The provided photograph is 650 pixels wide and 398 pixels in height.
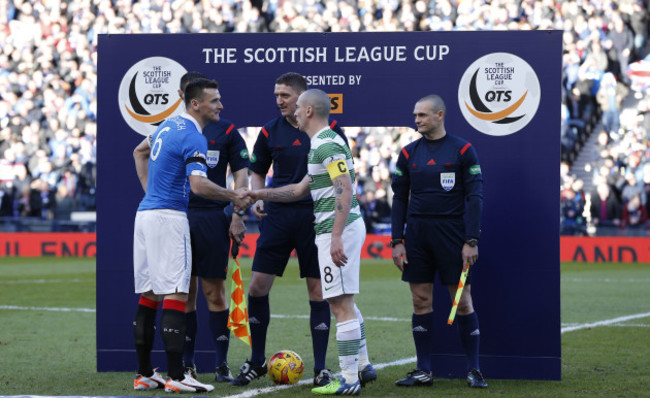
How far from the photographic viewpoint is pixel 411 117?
7363mm

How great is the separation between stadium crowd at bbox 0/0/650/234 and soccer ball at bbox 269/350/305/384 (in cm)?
1625

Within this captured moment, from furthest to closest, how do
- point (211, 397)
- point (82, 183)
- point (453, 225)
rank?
point (82, 183)
point (453, 225)
point (211, 397)

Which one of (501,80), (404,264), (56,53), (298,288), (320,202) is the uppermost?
(56,53)

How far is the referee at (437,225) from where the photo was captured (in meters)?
6.74

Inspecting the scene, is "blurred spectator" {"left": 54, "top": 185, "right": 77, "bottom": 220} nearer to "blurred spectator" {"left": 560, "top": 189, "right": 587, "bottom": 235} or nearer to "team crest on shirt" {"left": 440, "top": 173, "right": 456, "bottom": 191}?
"blurred spectator" {"left": 560, "top": 189, "right": 587, "bottom": 235}

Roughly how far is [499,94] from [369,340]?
3.39 metres

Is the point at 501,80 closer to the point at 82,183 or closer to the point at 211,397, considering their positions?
the point at 211,397

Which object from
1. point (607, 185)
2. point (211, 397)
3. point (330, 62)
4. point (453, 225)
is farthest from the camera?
point (607, 185)

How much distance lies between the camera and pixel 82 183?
24.2m

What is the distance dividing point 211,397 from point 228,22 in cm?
2327

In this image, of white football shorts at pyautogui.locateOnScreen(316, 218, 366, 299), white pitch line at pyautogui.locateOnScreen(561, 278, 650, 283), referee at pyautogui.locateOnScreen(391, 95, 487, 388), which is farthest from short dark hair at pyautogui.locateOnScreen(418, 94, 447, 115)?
white pitch line at pyautogui.locateOnScreen(561, 278, 650, 283)

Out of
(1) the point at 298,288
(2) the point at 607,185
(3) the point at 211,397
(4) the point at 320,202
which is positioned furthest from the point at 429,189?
(2) the point at 607,185

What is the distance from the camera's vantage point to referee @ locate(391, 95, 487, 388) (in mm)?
Result: 6738

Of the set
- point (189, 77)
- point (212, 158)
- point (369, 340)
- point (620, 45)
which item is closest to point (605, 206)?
point (620, 45)
